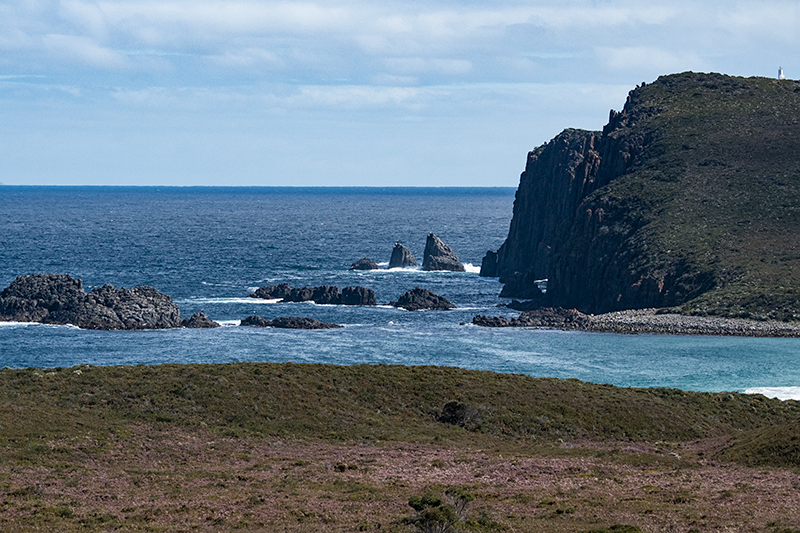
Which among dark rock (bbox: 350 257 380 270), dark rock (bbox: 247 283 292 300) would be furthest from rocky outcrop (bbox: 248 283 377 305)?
dark rock (bbox: 350 257 380 270)

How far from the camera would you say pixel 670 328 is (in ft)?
346

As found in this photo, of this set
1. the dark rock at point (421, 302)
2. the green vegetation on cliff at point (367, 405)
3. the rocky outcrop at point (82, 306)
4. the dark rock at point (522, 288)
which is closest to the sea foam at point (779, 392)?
the green vegetation on cliff at point (367, 405)

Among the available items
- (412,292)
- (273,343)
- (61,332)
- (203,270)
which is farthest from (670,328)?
(203,270)

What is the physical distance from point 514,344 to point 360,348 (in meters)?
17.2

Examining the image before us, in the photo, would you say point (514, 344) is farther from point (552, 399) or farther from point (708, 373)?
point (552, 399)

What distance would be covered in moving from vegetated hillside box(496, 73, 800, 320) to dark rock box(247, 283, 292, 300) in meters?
36.6

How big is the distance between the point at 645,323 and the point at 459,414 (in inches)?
2282

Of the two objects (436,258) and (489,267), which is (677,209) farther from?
(436,258)

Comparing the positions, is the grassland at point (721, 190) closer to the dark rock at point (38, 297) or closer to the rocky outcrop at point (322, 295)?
the rocky outcrop at point (322, 295)

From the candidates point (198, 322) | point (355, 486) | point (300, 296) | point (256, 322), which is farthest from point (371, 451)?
point (300, 296)

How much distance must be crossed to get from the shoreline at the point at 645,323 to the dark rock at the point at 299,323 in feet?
63.1

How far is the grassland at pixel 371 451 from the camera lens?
3203 centimetres

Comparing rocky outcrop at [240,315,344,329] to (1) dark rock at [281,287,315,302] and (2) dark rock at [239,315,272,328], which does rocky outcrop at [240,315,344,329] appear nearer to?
(2) dark rock at [239,315,272,328]

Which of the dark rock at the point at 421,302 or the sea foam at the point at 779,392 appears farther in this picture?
the dark rock at the point at 421,302
